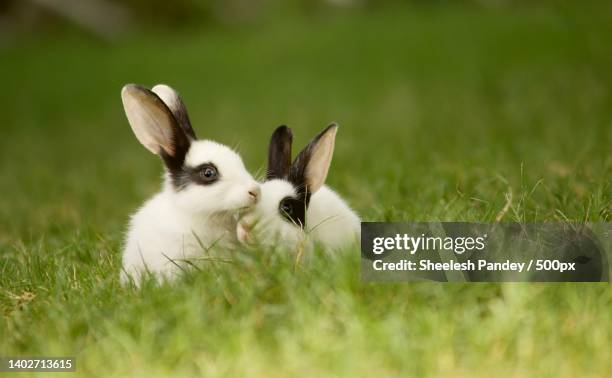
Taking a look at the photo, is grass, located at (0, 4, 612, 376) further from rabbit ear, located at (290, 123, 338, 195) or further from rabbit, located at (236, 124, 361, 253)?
rabbit ear, located at (290, 123, 338, 195)

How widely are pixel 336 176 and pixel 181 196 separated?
7.59ft

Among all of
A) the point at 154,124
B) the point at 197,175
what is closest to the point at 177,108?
the point at 154,124

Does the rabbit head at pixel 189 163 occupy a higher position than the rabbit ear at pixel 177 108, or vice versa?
the rabbit ear at pixel 177 108

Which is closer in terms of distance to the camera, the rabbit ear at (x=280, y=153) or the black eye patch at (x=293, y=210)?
the black eye patch at (x=293, y=210)

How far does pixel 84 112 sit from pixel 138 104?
7.68 m

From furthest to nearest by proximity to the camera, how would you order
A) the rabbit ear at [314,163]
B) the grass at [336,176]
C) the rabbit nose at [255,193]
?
the rabbit ear at [314,163] < the rabbit nose at [255,193] < the grass at [336,176]

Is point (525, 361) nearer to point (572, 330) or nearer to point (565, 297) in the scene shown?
point (572, 330)

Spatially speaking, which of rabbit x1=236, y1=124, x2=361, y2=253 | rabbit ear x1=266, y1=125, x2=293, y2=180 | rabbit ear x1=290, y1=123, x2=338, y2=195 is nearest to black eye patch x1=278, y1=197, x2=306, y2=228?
rabbit x1=236, y1=124, x2=361, y2=253

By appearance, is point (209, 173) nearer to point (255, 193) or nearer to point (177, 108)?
point (255, 193)

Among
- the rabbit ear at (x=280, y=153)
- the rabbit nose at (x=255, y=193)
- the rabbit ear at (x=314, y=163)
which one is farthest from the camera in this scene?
the rabbit ear at (x=280, y=153)

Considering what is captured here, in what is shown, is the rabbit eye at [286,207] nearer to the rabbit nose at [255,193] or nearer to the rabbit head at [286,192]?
the rabbit head at [286,192]

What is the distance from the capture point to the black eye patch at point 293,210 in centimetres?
332

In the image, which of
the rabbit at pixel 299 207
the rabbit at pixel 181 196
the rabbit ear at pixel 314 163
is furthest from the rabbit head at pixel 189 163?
the rabbit ear at pixel 314 163

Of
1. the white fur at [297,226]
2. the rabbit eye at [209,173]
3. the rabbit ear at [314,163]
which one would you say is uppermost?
the rabbit ear at [314,163]
